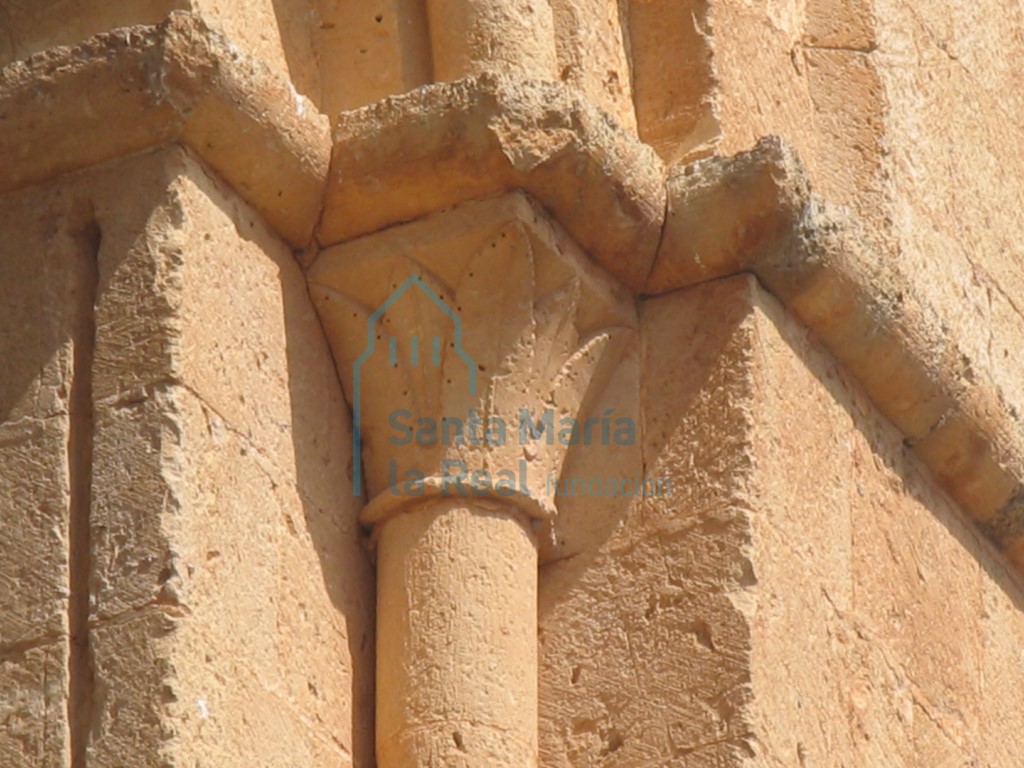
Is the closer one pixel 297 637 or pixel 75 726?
pixel 75 726

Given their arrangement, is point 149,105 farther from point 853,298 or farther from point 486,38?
point 853,298

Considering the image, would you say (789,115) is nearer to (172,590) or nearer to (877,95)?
(877,95)

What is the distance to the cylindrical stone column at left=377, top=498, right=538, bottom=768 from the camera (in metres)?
4.48

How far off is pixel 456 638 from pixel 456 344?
51 centimetres

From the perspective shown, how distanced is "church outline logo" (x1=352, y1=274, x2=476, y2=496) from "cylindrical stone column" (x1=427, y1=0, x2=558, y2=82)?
380 millimetres

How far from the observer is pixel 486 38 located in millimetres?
4852

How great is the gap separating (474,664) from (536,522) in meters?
0.33

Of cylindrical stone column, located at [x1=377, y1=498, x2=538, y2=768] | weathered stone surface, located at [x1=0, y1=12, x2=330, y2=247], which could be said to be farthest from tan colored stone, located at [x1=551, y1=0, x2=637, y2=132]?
cylindrical stone column, located at [x1=377, y1=498, x2=538, y2=768]

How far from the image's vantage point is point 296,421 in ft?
15.2

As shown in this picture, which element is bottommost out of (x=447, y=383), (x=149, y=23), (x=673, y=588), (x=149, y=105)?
(x=673, y=588)

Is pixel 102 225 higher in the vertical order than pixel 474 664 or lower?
higher

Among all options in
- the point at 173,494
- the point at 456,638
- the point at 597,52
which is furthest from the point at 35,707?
the point at 597,52

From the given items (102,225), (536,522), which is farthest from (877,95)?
(102,225)

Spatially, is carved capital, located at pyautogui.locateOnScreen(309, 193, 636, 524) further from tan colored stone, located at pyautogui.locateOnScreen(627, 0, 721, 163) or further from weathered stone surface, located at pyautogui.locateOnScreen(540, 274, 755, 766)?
tan colored stone, located at pyautogui.locateOnScreen(627, 0, 721, 163)
